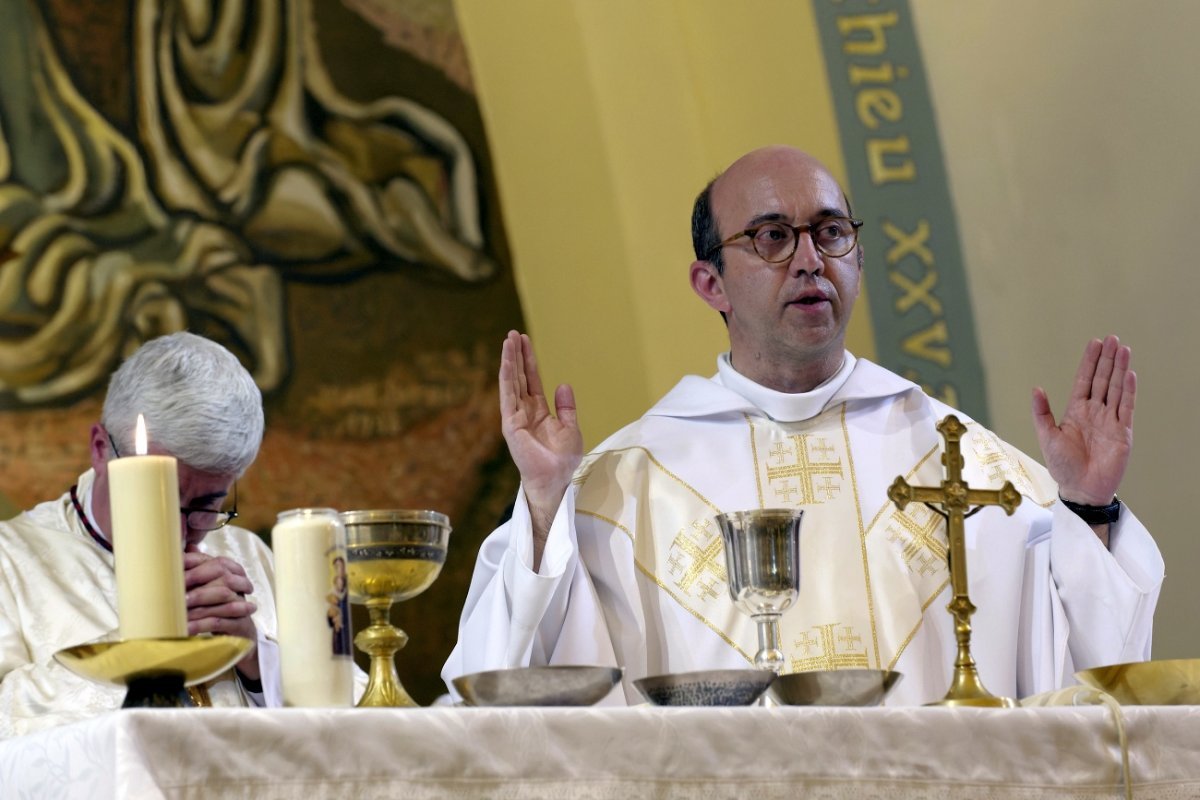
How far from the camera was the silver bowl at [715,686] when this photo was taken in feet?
8.02

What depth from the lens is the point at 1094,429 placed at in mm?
3469

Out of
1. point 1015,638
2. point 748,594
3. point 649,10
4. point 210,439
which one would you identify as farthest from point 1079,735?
point 649,10

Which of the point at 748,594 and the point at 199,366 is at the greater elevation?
the point at 199,366

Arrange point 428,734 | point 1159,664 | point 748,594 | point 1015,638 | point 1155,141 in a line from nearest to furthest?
point 428,734, point 1159,664, point 748,594, point 1015,638, point 1155,141

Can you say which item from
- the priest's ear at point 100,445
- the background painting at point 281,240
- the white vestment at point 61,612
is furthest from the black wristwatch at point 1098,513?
the background painting at point 281,240

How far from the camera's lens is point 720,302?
435cm

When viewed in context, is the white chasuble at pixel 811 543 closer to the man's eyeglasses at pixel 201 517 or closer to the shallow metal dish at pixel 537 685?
the man's eyeglasses at pixel 201 517

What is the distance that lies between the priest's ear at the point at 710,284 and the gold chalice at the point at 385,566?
6.19 ft

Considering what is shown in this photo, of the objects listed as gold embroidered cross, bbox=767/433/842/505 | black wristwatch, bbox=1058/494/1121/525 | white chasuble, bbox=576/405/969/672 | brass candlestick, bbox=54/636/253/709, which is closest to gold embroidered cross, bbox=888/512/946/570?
white chasuble, bbox=576/405/969/672

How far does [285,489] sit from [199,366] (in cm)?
133

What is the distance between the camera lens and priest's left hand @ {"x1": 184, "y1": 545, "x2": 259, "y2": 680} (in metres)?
3.58

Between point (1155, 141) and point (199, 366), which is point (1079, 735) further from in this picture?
point (1155, 141)

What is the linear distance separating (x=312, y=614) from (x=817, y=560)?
5.88 feet

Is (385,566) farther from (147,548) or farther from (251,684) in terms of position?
(251,684)
